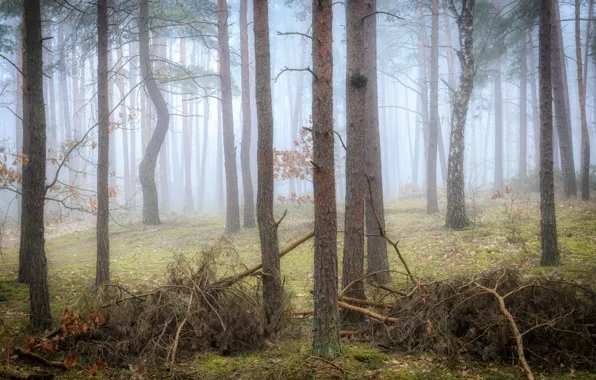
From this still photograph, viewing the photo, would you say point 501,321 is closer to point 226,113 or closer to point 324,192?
point 324,192

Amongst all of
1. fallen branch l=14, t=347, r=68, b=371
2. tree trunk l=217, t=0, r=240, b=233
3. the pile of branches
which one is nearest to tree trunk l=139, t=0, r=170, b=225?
tree trunk l=217, t=0, r=240, b=233

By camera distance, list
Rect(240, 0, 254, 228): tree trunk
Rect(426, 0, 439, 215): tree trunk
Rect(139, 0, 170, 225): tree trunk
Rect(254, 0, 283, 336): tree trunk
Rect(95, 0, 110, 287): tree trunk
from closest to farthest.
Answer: Rect(254, 0, 283, 336): tree trunk, Rect(95, 0, 110, 287): tree trunk, Rect(240, 0, 254, 228): tree trunk, Rect(426, 0, 439, 215): tree trunk, Rect(139, 0, 170, 225): tree trunk

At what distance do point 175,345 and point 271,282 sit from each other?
70.7 inches

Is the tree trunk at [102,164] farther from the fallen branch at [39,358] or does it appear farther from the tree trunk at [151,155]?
the tree trunk at [151,155]

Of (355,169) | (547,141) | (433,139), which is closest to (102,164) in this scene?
(355,169)

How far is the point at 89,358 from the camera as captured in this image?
5.45 meters

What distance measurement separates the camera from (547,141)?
880 centimetres

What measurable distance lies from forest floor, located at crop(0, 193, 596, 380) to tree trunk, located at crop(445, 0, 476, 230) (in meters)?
0.61

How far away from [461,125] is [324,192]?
32.1ft

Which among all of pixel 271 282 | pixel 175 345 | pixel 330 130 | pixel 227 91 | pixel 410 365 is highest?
pixel 227 91

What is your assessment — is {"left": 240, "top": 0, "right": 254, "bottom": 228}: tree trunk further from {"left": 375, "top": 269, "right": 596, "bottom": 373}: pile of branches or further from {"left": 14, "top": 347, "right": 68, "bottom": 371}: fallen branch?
{"left": 14, "top": 347, "right": 68, "bottom": 371}: fallen branch

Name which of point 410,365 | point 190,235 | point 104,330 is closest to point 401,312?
point 410,365

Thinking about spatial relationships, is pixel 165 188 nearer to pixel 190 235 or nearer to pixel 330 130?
pixel 190 235

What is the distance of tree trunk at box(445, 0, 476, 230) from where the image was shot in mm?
13008
